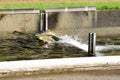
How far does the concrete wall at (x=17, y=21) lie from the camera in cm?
1552

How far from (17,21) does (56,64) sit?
30.1 ft

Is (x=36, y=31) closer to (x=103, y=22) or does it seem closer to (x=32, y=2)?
(x=103, y=22)

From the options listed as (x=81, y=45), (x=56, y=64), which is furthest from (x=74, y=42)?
(x=56, y=64)

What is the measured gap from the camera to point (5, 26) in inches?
613

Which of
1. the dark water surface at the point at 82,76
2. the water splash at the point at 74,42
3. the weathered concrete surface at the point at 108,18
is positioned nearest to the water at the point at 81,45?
the water splash at the point at 74,42

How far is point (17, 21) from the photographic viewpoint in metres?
15.7

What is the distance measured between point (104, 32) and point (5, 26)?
163 inches

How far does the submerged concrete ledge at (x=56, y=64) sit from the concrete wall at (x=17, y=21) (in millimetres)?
8826

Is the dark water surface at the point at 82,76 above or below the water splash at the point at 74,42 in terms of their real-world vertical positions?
above

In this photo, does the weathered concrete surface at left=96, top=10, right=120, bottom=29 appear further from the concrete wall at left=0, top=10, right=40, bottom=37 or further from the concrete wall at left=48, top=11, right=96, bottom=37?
the concrete wall at left=0, top=10, right=40, bottom=37

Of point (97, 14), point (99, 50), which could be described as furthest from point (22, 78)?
point (97, 14)

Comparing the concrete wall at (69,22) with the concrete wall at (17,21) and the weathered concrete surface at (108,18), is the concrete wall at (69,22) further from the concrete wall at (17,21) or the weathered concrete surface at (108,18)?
the concrete wall at (17,21)

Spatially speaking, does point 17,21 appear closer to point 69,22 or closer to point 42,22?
point 42,22

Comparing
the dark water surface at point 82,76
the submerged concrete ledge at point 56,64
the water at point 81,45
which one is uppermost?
the submerged concrete ledge at point 56,64
